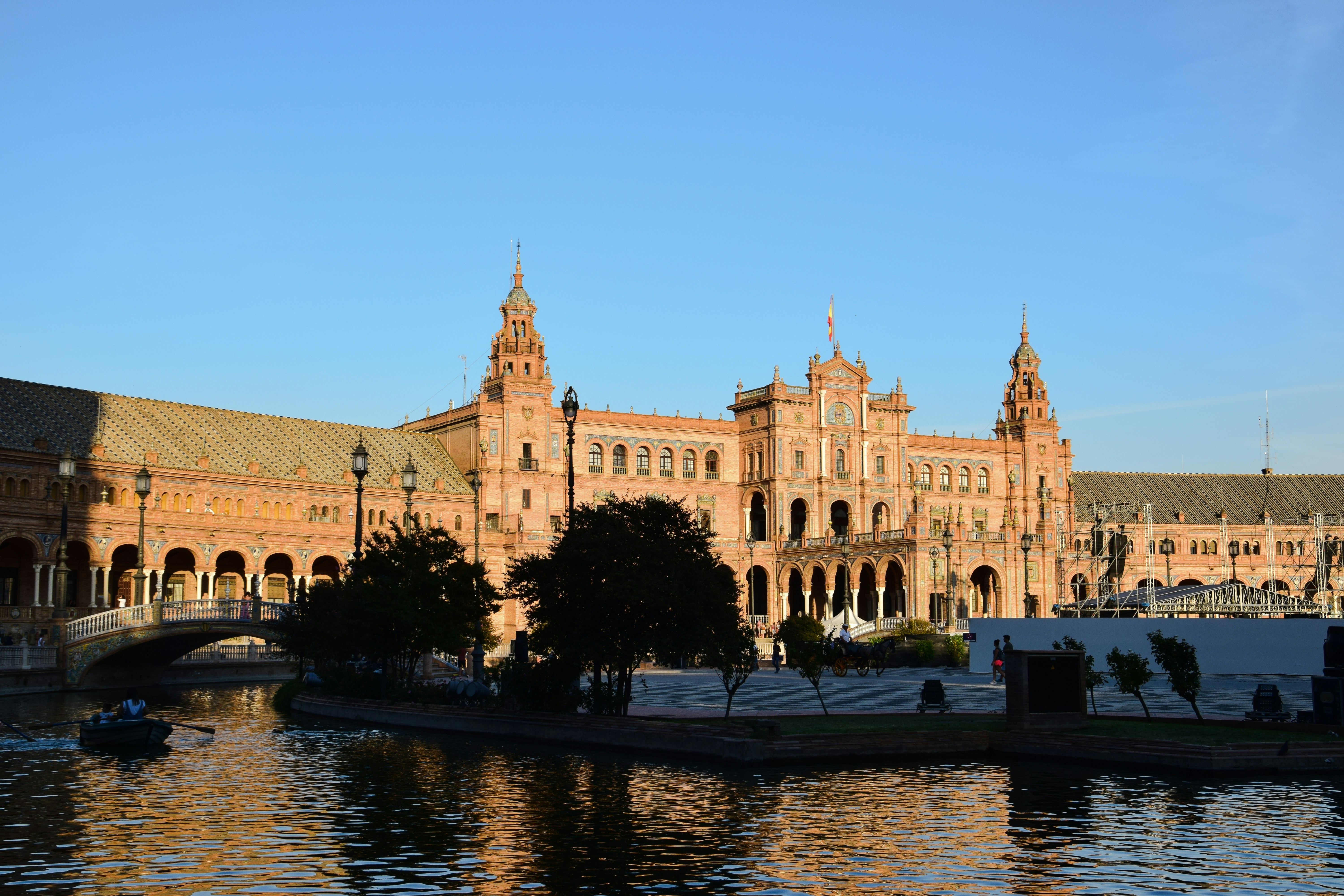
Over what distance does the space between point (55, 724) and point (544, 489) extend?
57585 millimetres

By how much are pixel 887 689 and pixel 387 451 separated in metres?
52.0

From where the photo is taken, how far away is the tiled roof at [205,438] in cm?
7000

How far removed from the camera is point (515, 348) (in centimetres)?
8950

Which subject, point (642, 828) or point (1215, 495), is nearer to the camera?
point (642, 828)

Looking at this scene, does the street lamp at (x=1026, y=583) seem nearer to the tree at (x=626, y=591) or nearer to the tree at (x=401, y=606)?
the tree at (x=401, y=606)

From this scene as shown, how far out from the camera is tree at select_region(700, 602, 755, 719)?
95.2 feet

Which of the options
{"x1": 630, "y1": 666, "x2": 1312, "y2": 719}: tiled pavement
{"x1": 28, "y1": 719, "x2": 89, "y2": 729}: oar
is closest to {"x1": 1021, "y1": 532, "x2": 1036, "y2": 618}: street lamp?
{"x1": 630, "y1": 666, "x2": 1312, "y2": 719}: tiled pavement

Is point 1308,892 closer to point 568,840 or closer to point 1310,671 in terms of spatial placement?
point 568,840

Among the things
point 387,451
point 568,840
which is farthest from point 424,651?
point 387,451

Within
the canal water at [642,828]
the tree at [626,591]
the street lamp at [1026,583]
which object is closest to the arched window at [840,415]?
the street lamp at [1026,583]

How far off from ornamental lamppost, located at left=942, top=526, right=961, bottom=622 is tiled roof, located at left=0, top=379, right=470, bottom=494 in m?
30.6

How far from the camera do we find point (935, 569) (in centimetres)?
8031

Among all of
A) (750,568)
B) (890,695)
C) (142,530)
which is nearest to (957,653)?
(890,695)

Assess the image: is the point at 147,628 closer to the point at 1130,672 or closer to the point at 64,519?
the point at 64,519
